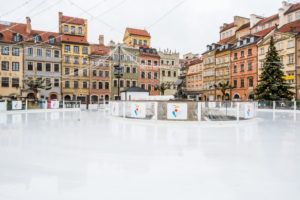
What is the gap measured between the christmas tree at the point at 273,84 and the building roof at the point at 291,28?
5.96 metres

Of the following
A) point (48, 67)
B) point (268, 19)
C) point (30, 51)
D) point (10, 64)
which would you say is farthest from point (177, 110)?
point (268, 19)

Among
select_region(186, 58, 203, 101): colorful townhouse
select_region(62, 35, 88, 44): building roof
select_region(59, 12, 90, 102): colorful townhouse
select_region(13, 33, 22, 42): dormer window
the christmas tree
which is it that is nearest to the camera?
the christmas tree

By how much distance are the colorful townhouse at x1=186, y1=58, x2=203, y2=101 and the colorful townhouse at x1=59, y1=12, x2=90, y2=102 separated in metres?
25.5

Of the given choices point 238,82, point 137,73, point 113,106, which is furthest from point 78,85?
point 238,82

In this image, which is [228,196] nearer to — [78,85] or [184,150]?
[184,150]

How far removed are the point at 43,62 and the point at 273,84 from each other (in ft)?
125

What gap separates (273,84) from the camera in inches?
1116

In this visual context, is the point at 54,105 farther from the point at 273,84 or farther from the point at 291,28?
the point at 291,28

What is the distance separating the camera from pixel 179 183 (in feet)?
12.5

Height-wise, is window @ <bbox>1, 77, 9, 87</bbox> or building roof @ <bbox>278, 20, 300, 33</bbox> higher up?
building roof @ <bbox>278, 20, 300, 33</bbox>

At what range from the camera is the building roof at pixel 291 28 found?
31513 millimetres

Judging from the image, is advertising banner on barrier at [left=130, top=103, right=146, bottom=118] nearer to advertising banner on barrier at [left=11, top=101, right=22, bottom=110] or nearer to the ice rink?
the ice rink

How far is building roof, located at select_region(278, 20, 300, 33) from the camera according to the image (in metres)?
31.5

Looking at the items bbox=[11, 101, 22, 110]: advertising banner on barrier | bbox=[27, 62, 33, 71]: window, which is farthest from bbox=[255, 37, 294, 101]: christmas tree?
bbox=[27, 62, 33, 71]: window
